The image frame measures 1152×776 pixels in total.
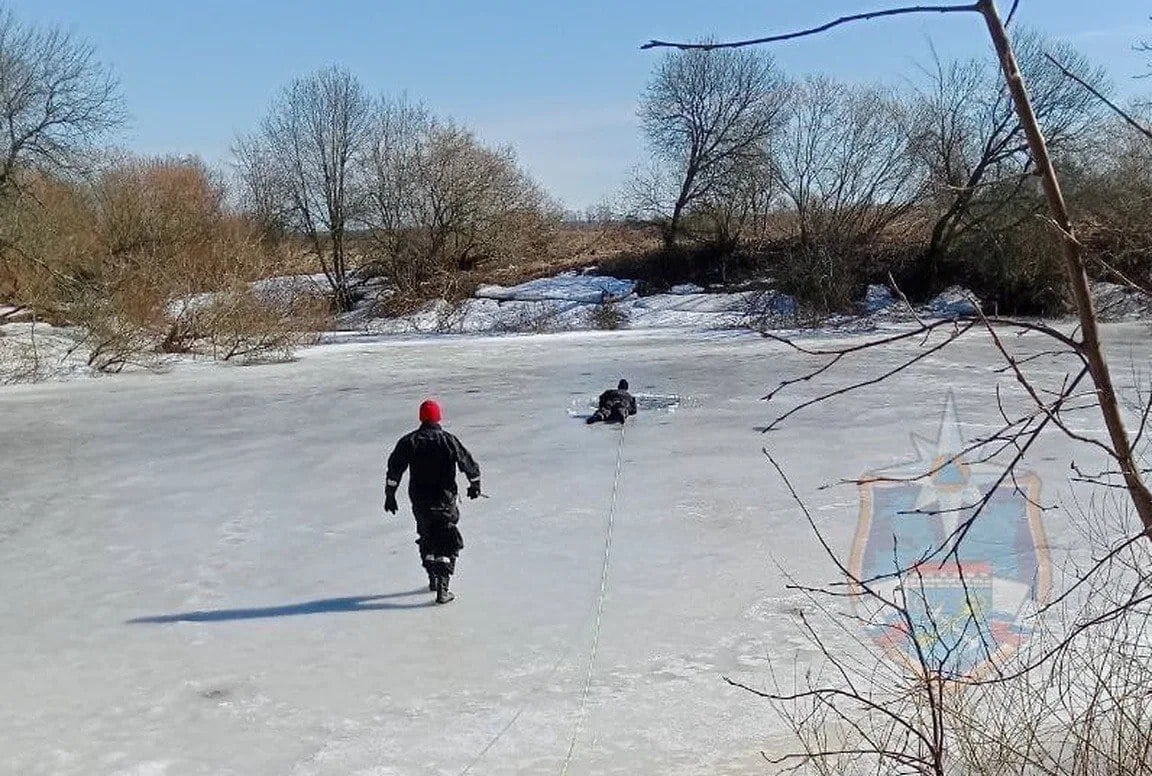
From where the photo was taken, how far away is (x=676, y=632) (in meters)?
6.64

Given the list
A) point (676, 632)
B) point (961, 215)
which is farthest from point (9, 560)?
point (961, 215)

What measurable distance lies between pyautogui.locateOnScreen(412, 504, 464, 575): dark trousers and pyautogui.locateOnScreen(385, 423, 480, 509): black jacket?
5 centimetres

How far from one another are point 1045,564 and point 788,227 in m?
30.5

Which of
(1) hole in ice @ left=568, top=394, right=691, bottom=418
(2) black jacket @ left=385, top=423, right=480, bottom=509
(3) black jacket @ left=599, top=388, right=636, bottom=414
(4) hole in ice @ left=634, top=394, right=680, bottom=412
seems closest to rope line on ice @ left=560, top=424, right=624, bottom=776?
(2) black jacket @ left=385, top=423, right=480, bottom=509

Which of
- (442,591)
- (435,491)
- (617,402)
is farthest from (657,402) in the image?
(442,591)

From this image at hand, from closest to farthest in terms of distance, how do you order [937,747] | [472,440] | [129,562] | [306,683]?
[937,747]
[306,683]
[129,562]
[472,440]

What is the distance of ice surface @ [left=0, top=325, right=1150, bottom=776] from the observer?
213 inches

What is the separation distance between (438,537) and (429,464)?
1.56ft

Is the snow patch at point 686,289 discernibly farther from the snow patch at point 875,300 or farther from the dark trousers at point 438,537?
the dark trousers at point 438,537

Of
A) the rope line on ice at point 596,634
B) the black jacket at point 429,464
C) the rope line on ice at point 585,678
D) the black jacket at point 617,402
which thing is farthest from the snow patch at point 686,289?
the black jacket at point 429,464

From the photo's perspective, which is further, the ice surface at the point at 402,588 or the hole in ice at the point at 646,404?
the hole in ice at the point at 646,404

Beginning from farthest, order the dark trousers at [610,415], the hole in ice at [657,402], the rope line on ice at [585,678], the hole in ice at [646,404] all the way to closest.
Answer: the hole in ice at [657,402] → the hole in ice at [646,404] → the dark trousers at [610,415] → the rope line on ice at [585,678]

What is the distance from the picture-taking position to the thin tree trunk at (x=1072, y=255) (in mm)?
1195

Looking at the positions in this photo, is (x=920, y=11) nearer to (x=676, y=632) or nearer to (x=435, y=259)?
(x=676, y=632)
